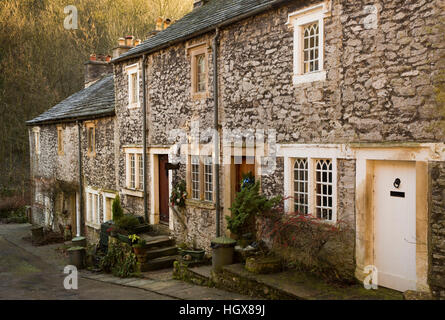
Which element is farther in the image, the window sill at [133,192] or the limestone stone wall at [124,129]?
the limestone stone wall at [124,129]

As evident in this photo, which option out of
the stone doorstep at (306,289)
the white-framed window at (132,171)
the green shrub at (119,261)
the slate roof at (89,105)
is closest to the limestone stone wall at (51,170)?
the slate roof at (89,105)

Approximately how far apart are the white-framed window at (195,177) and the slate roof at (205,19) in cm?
340

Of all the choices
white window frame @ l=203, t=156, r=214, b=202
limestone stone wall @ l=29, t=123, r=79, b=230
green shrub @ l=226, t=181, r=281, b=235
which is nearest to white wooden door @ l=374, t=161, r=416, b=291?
green shrub @ l=226, t=181, r=281, b=235

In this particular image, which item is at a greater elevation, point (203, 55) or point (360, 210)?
point (203, 55)

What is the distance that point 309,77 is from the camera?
8.58 m

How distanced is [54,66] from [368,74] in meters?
26.1

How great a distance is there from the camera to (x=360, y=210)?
25.0 feet

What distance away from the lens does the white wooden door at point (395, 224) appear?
7133 millimetres

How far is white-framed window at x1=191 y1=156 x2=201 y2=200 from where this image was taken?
12.1 m

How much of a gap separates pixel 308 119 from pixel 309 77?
0.82 meters

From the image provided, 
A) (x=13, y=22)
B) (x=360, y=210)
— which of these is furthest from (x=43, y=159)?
(x=360, y=210)

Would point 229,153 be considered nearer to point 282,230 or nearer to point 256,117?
point 256,117

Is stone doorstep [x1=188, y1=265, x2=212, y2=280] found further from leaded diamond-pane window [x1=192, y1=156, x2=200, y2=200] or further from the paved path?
leaded diamond-pane window [x1=192, y1=156, x2=200, y2=200]

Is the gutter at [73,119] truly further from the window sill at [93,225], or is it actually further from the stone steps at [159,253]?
the stone steps at [159,253]
